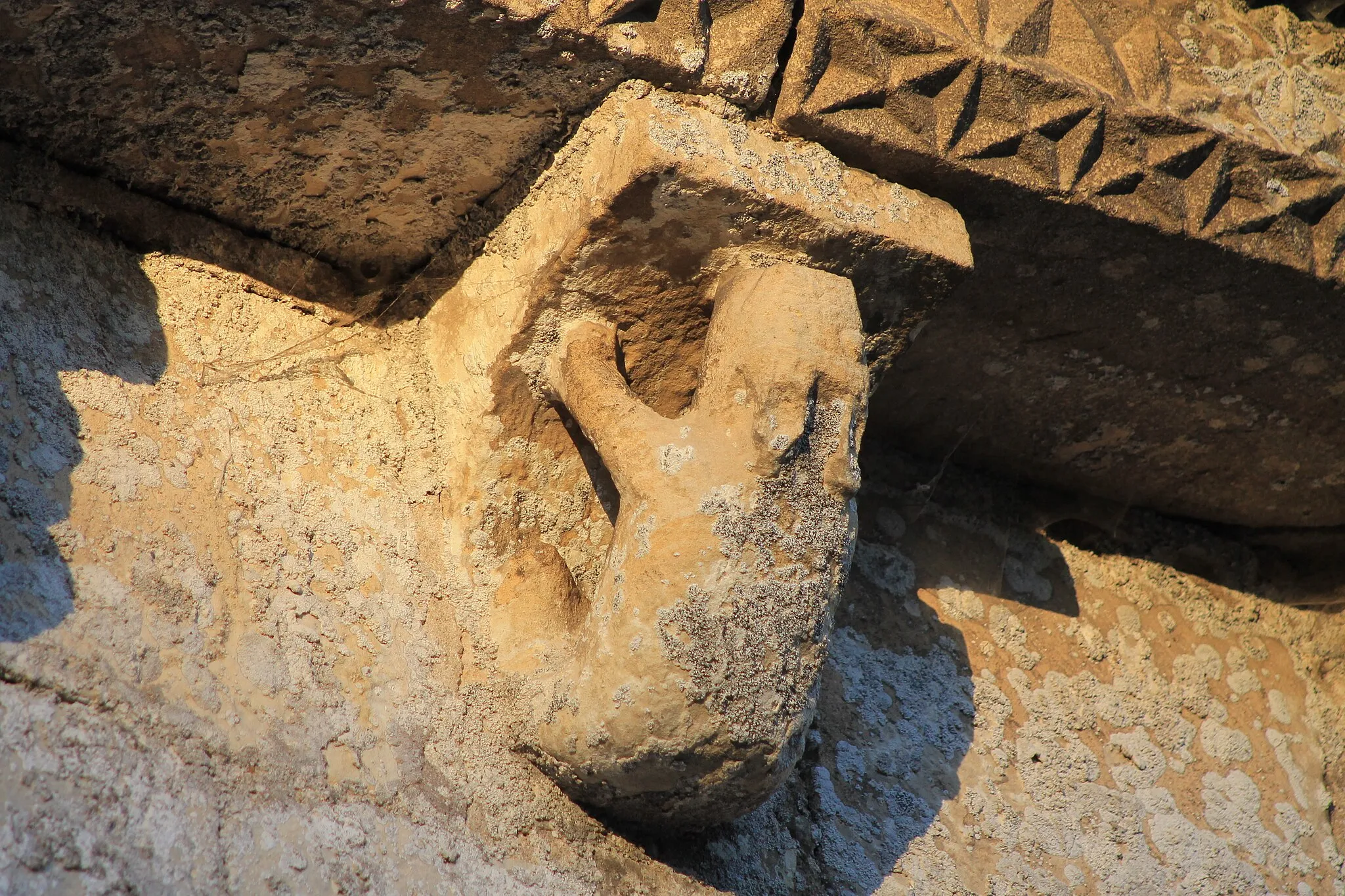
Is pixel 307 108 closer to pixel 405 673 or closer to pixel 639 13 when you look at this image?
pixel 639 13

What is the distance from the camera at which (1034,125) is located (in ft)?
5.16

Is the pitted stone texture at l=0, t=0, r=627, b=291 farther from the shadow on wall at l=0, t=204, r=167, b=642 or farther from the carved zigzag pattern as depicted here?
the carved zigzag pattern

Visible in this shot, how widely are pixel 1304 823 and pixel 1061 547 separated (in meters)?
0.66

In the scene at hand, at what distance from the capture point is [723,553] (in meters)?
1.36

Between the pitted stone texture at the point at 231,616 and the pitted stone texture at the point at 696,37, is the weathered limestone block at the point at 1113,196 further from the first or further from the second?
the pitted stone texture at the point at 231,616

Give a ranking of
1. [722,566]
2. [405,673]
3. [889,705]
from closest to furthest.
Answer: [722,566] → [405,673] → [889,705]

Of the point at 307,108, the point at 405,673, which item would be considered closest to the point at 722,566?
the point at 405,673

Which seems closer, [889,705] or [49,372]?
[49,372]

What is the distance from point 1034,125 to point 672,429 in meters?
0.66

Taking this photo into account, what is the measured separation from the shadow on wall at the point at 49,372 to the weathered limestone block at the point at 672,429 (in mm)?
430

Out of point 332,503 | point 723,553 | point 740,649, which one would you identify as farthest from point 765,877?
point 332,503

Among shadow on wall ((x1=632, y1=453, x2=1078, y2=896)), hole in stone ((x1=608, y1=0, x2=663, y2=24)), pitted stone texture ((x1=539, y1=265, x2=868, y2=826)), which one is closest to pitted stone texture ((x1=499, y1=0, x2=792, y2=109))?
hole in stone ((x1=608, y1=0, x2=663, y2=24))

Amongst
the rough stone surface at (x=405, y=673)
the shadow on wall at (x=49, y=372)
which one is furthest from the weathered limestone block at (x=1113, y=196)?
the shadow on wall at (x=49, y=372)

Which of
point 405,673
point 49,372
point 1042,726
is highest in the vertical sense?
point 49,372
